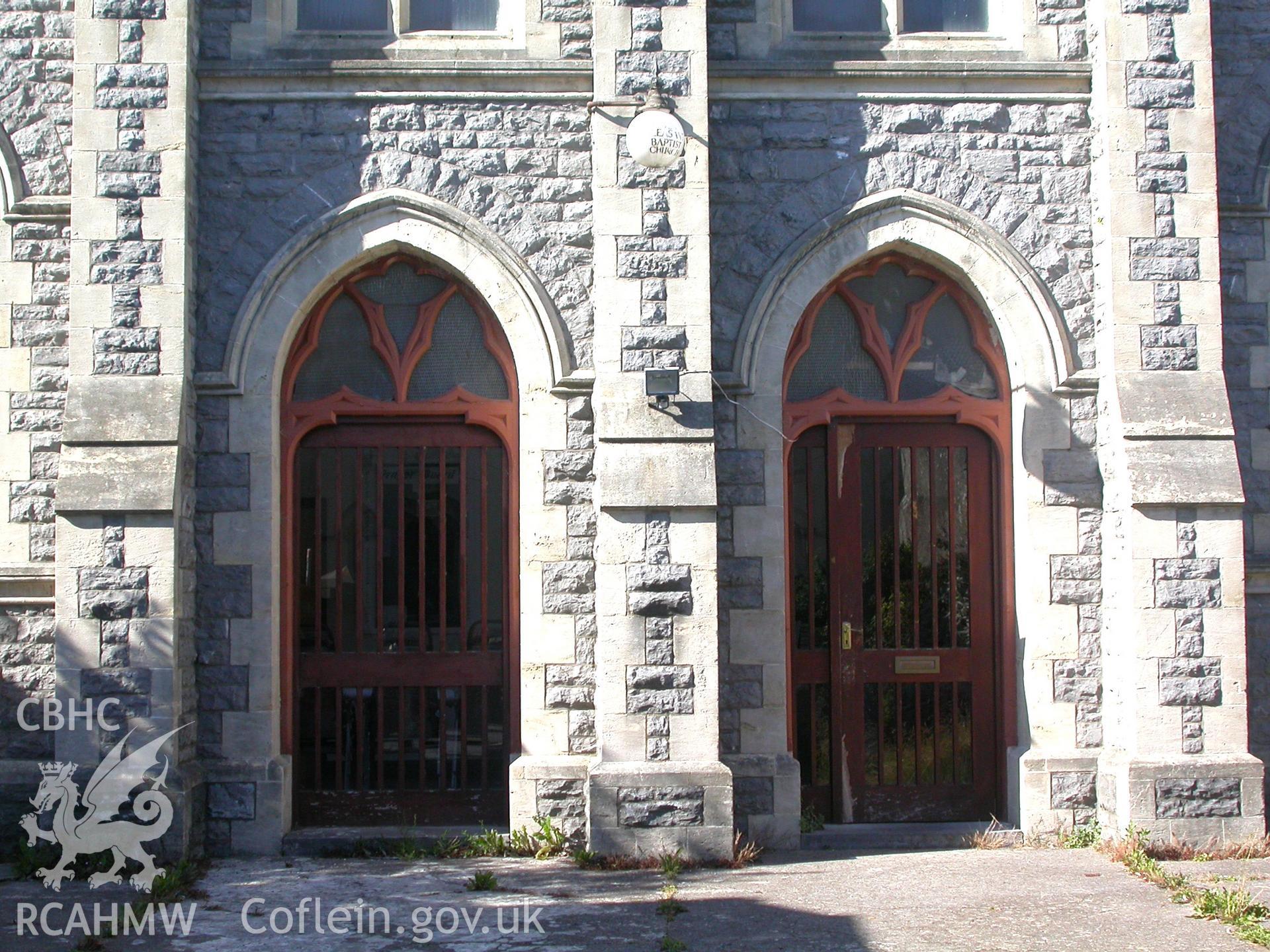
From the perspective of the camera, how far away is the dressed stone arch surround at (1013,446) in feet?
26.1

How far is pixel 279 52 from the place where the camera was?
8.14m

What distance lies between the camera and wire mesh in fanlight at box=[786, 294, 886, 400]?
8.41 meters

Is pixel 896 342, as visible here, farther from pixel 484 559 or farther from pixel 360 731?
pixel 360 731

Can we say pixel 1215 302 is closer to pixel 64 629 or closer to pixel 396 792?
pixel 396 792

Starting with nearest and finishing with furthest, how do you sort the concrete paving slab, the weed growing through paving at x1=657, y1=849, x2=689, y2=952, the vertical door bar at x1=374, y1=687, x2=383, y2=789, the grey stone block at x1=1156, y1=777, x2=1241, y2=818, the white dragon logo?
1. the weed growing through paving at x1=657, y1=849, x2=689, y2=952
2. the concrete paving slab
3. the white dragon logo
4. the grey stone block at x1=1156, y1=777, x2=1241, y2=818
5. the vertical door bar at x1=374, y1=687, x2=383, y2=789

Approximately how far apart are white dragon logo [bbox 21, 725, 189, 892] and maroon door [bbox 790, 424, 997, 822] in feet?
12.7

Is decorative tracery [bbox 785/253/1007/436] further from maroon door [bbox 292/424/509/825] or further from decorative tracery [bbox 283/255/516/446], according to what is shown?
maroon door [bbox 292/424/509/825]

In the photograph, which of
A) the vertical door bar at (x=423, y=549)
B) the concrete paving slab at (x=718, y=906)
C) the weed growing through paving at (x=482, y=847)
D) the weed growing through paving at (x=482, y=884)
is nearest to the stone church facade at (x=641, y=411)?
the vertical door bar at (x=423, y=549)

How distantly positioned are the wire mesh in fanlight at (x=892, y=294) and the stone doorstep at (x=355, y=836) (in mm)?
4024

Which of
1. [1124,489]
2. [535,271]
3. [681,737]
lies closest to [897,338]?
[1124,489]

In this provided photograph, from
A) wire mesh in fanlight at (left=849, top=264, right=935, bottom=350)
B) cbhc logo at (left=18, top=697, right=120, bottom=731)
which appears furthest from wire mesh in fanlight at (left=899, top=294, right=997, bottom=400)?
cbhc logo at (left=18, top=697, right=120, bottom=731)

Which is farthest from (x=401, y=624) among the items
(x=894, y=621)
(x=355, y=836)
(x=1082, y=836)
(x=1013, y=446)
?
(x=1082, y=836)

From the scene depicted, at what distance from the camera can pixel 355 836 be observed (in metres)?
7.95

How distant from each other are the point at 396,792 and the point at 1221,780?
4957 mm
